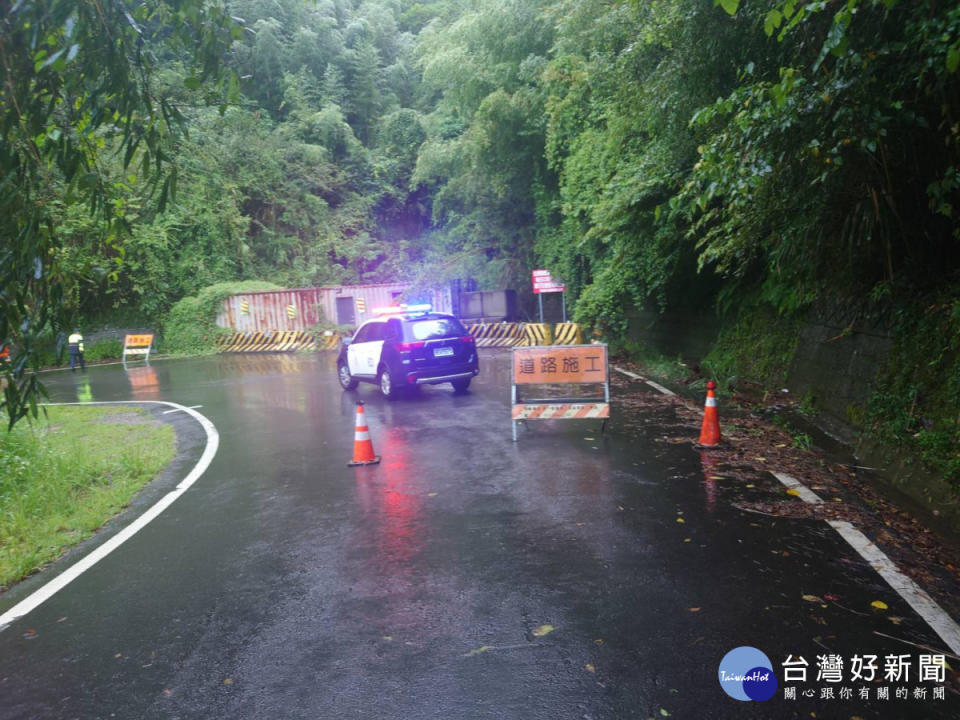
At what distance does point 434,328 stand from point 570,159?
26.8 ft

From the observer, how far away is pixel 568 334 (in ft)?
77.3

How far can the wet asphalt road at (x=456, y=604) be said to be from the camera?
11.6 ft

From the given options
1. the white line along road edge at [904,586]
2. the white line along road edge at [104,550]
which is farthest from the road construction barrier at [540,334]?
the white line along road edge at [904,586]

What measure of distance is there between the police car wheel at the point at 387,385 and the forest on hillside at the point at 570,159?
518 centimetres

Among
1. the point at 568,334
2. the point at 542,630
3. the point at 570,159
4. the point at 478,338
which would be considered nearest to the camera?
the point at 542,630

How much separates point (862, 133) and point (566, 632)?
209 inches

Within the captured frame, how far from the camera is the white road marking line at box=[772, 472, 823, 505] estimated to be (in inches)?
247

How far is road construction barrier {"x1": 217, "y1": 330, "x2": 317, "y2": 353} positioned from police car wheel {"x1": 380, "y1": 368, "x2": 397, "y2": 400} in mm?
17271

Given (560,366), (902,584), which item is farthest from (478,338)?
(902,584)

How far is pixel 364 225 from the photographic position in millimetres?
45250

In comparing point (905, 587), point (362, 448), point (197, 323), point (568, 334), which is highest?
point (197, 323)

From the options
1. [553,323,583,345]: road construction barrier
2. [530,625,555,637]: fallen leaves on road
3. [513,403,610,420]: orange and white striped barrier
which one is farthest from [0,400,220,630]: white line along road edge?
[553,323,583,345]: road construction barrier

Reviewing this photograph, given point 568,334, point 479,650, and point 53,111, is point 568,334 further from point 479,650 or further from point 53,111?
point 53,111

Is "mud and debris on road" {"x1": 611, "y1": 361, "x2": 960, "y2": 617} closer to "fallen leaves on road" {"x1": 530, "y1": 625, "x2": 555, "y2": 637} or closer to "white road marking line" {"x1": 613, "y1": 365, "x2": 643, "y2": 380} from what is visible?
"fallen leaves on road" {"x1": 530, "y1": 625, "x2": 555, "y2": 637}
